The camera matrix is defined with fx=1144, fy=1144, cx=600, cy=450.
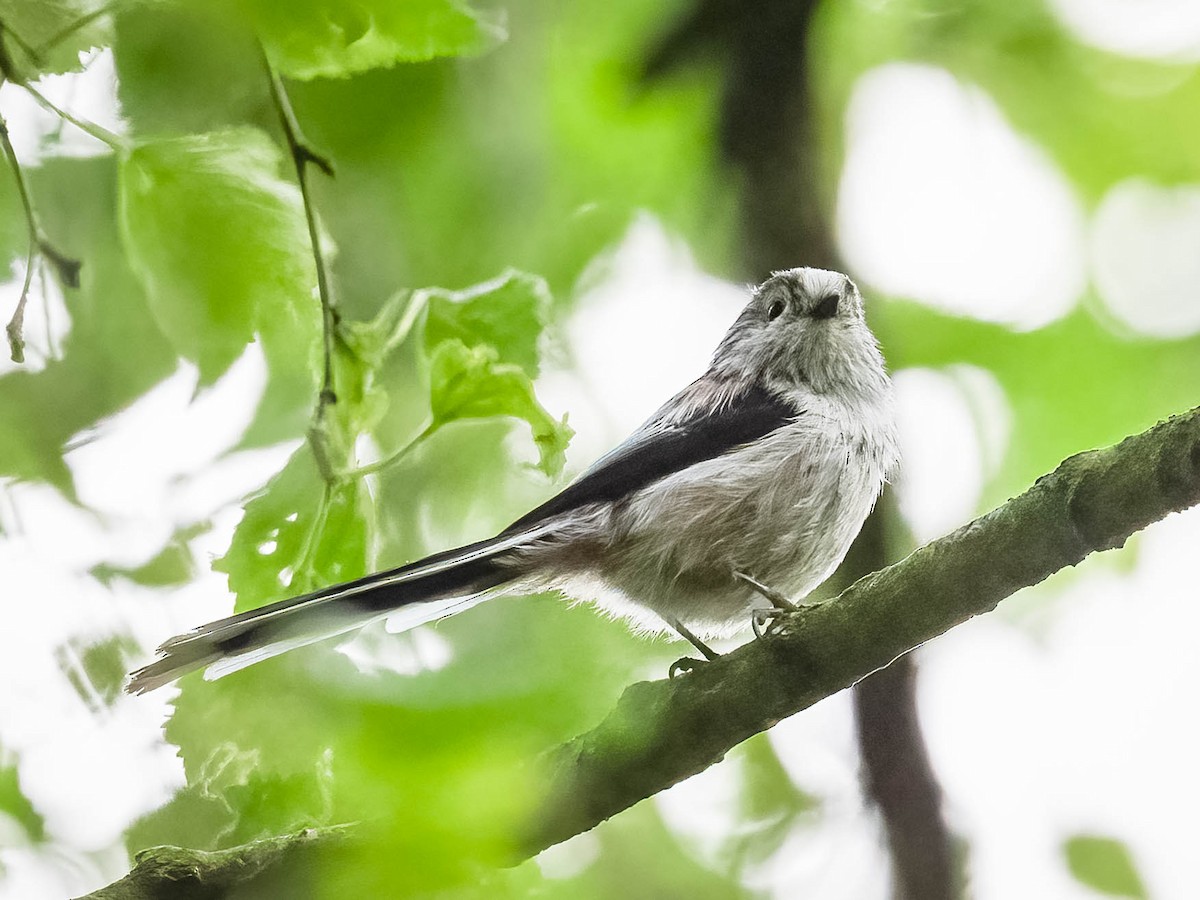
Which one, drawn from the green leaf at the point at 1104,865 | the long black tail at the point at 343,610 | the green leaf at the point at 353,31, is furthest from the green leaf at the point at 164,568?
the green leaf at the point at 1104,865

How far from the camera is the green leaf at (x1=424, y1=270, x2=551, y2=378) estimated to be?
123cm

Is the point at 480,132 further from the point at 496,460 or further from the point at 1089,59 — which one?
the point at 1089,59

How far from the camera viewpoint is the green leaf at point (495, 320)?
4.02ft

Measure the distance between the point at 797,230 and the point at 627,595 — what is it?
74 centimetres

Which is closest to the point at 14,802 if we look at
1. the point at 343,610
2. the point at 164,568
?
the point at 164,568

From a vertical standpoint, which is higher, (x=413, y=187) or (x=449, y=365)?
(x=413, y=187)

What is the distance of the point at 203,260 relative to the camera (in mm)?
1003

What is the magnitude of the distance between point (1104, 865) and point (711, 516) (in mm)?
839

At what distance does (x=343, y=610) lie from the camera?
1460 mm

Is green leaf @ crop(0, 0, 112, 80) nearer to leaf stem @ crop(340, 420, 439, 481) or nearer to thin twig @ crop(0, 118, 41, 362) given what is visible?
thin twig @ crop(0, 118, 41, 362)

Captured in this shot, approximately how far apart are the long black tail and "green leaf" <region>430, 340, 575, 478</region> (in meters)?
0.23

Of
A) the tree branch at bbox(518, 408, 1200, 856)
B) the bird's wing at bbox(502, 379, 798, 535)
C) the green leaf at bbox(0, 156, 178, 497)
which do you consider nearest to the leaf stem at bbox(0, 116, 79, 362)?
the green leaf at bbox(0, 156, 178, 497)

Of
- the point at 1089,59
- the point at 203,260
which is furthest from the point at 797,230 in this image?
the point at 203,260

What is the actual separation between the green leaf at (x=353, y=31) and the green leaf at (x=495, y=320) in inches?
13.1
